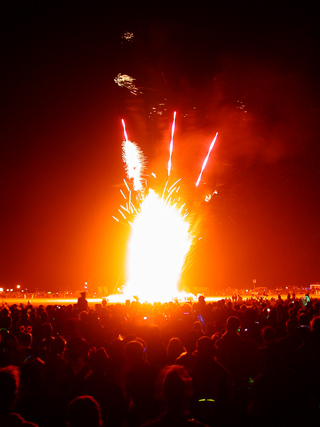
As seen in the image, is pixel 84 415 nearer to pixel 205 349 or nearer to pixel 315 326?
pixel 205 349

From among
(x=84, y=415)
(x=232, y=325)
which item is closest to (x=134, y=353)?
(x=232, y=325)

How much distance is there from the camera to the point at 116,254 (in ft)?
224

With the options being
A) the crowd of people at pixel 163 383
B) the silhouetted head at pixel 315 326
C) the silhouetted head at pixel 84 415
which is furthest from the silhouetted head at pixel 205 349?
the silhouetted head at pixel 84 415

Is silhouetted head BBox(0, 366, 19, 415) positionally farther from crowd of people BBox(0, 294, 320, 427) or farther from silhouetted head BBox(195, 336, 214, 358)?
silhouetted head BBox(195, 336, 214, 358)

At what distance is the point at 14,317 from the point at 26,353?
600 cm

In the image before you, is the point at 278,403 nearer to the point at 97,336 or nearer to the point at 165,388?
the point at 165,388

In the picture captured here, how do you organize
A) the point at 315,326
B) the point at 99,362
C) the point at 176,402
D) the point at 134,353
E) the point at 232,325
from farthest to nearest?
the point at 232,325
the point at 315,326
the point at 134,353
the point at 99,362
the point at 176,402

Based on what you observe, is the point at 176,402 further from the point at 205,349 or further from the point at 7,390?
the point at 205,349

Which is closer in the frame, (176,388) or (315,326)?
(176,388)

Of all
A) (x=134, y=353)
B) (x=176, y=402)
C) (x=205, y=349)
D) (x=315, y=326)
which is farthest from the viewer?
(x=315, y=326)

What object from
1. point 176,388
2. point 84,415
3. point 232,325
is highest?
point 232,325

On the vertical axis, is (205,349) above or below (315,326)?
below

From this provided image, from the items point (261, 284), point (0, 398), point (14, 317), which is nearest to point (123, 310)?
point (14, 317)

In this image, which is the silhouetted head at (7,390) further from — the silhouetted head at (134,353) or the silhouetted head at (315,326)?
the silhouetted head at (315,326)
